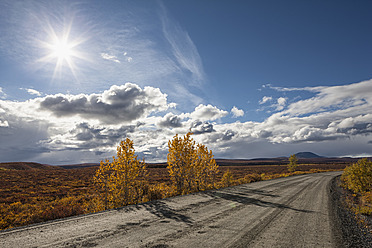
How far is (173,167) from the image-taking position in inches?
711

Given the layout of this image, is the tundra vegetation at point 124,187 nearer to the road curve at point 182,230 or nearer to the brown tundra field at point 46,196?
the brown tundra field at point 46,196

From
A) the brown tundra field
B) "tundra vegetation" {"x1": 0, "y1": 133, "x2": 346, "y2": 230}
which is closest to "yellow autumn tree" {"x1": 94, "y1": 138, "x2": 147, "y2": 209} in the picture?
"tundra vegetation" {"x1": 0, "y1": 133, "x2": 346, "y2": 230}

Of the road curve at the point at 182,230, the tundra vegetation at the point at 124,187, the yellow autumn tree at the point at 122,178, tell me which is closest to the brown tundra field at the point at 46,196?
the tundra vegetation at the point at 124,187

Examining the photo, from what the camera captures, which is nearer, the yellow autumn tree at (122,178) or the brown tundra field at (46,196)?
the brown tundra field at (46,196)

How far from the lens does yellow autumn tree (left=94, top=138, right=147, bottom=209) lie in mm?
12023

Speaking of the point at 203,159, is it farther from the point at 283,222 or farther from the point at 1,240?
the point at 1,240

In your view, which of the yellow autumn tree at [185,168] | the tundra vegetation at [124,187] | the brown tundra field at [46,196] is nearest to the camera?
the brown tundra field at [46,196]

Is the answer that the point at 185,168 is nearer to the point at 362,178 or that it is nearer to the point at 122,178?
the point at 122,178

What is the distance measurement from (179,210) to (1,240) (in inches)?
241

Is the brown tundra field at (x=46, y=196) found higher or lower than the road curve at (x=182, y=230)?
lower

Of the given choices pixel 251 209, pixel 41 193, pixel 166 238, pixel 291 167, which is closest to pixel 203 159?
pixel 251 209

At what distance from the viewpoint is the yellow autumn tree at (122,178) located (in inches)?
473

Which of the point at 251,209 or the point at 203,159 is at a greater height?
the point at 203,159

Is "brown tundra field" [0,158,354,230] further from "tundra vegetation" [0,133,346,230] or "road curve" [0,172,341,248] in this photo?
"road curve" [0,172,341,248]
